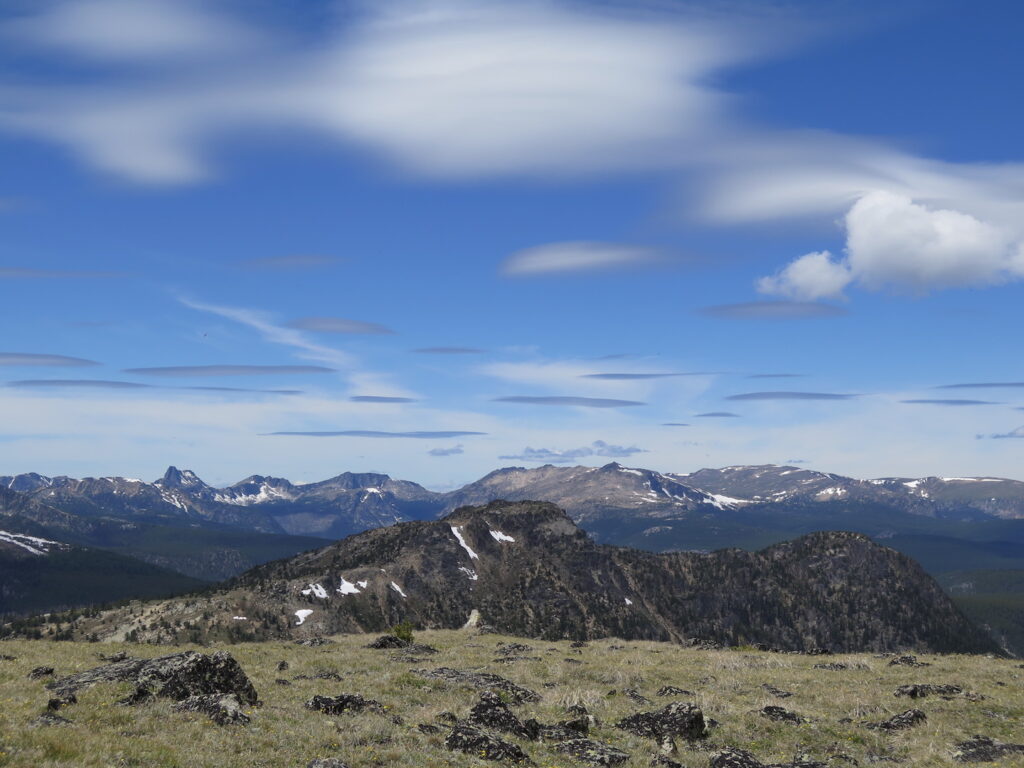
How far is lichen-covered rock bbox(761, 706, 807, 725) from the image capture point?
29716 mm

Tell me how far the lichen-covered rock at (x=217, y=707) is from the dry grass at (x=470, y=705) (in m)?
0.46

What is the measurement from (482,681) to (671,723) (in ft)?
37.1

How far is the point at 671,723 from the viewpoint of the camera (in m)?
27.1

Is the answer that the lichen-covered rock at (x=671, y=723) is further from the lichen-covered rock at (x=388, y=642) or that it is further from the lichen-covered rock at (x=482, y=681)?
the lichen-covered rock at (x=388, y=642)

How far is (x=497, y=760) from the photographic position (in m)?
21.1

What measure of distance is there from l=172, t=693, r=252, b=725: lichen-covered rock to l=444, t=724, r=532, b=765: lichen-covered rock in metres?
6.71

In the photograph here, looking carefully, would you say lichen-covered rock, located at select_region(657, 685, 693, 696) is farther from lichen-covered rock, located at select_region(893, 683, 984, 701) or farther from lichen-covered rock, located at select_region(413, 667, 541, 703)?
lichen-covered rock, located at select_region(893, 683, 984, 701)

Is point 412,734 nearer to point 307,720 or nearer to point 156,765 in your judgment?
point 307,720

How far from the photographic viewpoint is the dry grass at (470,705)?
19188 millimetres

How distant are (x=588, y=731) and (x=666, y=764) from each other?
14.7 feet

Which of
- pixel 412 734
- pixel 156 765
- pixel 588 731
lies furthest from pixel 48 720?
pixel 588 731

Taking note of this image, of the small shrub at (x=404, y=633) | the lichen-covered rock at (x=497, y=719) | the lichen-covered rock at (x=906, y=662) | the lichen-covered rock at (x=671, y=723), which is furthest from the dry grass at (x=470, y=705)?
the small shrub at (x=404, y=633)

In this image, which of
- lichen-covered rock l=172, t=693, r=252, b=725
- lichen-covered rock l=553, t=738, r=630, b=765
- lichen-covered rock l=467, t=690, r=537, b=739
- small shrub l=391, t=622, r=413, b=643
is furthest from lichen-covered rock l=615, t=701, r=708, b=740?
small shrub l=391, t=622, r=413, b=643

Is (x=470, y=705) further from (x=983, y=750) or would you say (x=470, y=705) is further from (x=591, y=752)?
(x=983, y=750)
